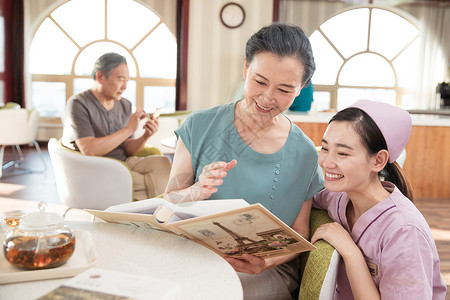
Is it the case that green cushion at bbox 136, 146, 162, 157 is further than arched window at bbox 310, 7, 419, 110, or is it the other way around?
arched window at bbox 310, 7, 419, 110

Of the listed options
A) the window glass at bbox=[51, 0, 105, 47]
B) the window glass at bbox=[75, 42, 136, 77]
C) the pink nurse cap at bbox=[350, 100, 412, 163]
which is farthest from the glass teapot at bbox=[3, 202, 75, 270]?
the window glass at bbox=[51, 0, 105, 47]

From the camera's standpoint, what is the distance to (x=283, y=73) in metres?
1.38

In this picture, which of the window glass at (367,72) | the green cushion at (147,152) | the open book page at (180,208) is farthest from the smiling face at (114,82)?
the window glass at (367,72)

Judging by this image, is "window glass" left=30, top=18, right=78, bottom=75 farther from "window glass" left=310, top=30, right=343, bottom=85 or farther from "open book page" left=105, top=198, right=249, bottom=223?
"open book page" left=105, top=198, right=249, bottom=223

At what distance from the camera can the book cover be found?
39.2 inches

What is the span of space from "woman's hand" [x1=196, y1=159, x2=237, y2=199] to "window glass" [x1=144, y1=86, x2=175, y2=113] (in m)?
7.01

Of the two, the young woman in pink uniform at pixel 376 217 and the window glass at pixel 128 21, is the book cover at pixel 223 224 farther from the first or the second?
the window glass at pixel 128 21

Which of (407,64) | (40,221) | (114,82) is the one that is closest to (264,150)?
(40,221)

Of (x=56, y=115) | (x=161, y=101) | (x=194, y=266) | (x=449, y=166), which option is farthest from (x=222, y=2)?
(x=194, y=266)

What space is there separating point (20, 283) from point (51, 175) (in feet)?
15.6

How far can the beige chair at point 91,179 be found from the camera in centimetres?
264

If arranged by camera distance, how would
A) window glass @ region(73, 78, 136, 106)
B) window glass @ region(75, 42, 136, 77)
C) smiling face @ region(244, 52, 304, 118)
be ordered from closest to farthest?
smiling face @ region(244, 52, 304, 118) → window glass @ region(75, 42, 136, 77) → window glass @ region(73, 78, 136, 106)

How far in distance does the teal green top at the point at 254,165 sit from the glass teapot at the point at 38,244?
0.62 m

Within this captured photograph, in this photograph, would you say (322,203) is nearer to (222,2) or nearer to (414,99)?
(222,2)
